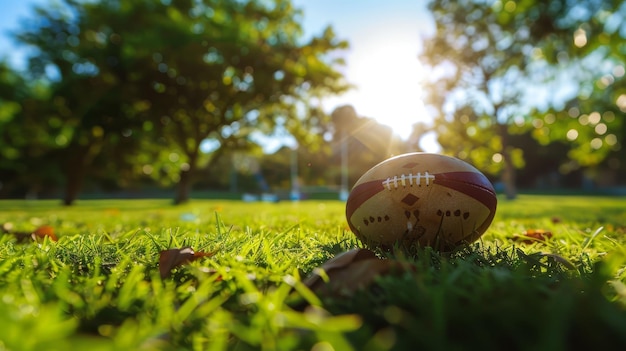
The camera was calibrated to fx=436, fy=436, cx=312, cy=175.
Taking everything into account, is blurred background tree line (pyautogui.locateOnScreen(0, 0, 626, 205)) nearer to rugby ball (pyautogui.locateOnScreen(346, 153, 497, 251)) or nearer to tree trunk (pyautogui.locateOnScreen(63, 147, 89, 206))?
tree trunk (pyautogui.locateOnScreen(63, 147, 89, 206))

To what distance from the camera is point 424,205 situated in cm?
217

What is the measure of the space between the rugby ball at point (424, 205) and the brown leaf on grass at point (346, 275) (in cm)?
89

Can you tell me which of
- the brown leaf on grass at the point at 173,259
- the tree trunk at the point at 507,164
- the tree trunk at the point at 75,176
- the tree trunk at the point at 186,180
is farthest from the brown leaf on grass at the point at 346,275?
the tree trunk at the point at 507,164

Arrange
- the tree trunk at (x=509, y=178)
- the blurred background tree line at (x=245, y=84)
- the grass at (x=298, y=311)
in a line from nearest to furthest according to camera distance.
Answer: the grass at (x=298, y=311), the blurred background tree line at (x=245, y=84), the tree trunk at (x=509, y=178)

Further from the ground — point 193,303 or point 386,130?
point 386,130

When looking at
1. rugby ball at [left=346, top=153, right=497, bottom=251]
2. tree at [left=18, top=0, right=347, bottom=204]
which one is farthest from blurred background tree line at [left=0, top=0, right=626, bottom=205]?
rugby ball at [left=346, top=153, right=497, bottom=251]

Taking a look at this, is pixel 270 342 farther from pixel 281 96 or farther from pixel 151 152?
pixel 151 152

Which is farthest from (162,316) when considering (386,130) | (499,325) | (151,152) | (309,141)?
(151,152)

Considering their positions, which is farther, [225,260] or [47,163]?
[47,163]

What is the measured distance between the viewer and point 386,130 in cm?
1836

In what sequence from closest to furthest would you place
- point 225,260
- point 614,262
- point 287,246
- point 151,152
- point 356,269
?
point 614,262
point 356,269
point 225,260
point 287,246
point 151,152

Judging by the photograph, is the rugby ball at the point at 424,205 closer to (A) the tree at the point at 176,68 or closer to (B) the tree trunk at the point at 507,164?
(A) the tree at the point at 176,68

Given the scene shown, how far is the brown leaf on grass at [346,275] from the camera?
3.92 feet

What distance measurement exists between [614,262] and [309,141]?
21.0 metres
